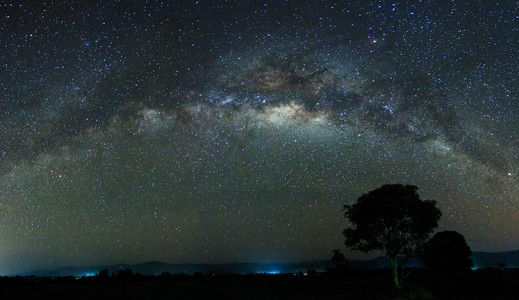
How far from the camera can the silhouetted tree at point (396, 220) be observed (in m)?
30.2

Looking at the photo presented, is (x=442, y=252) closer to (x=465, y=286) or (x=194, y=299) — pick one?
(x=465, y=286)

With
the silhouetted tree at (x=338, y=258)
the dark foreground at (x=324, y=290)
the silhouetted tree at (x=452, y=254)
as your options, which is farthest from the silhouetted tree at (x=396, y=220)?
the silhouetted tree at (x=338, y=258)

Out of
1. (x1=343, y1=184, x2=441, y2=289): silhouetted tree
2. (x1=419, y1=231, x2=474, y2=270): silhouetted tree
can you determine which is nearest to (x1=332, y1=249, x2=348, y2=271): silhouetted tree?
(x1=419, y1=231, x2=474, y2=270): silhouetted tree

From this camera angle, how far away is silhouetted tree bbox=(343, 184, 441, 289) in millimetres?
30250

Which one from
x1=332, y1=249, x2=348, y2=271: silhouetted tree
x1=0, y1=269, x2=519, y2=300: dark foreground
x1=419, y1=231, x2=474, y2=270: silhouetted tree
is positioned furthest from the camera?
x1=332, y1=249, x2=348, y2=271: silhouetted tree

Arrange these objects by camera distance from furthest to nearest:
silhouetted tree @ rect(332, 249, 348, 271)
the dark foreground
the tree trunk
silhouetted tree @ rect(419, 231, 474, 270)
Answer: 1. silhouetted tree @ rect(332, 249, 348, 271)
2. silhouetted tree @ rect(419, 231, 474, 270)
3. the tree trunk
4. the dark foreground

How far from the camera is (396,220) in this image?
3070 centimetres

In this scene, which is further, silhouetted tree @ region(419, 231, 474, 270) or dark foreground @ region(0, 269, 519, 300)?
silhouetted tree @ region(419, 231, 474, 270)

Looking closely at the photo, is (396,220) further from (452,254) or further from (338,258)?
(338,258)

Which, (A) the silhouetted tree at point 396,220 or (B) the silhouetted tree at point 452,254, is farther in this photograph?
(B) the silhouetted tree at point 452,254

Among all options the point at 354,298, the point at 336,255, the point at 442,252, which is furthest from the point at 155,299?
the point at 336,255

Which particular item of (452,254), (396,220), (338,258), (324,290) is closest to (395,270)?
(396,220)

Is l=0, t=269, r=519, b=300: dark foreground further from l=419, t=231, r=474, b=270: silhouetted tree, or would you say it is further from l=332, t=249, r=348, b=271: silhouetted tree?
l=332, t=249, r=348, b=271: silhouetted tree

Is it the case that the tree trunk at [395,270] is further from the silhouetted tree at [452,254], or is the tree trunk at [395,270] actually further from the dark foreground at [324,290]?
the silhouetted tree at [452,254]
